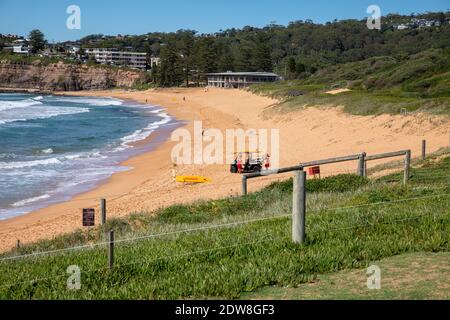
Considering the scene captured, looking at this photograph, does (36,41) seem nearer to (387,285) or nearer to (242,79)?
(242,79)

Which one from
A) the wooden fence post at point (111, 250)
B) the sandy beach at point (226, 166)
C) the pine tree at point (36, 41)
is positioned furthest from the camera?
the pine tree at point (36, 41)

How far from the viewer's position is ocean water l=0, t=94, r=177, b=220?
2248cm

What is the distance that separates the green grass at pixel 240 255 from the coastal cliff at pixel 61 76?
141095 mm

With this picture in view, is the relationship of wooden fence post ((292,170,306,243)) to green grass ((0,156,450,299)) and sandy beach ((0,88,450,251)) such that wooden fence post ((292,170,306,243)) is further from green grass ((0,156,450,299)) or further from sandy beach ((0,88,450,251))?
sandy beach ((0,88,450,251))

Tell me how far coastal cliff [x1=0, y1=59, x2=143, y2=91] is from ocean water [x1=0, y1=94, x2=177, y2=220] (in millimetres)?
89553

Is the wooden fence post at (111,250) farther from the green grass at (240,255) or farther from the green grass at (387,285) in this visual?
the green grass at (387,285)

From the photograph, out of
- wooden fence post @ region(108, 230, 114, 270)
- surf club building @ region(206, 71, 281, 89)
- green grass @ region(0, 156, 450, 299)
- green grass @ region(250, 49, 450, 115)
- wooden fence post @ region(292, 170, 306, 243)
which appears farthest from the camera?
surf club building @ region(206, 71, 281, 89)

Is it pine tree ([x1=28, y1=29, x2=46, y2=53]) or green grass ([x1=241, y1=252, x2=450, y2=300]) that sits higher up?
pine tree ([x1=28, y1=29, x2=46, y2=53])

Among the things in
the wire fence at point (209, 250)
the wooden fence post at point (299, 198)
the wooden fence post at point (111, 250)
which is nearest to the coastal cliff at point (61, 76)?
the wire fence at point (209, 250)

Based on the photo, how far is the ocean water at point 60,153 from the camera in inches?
885

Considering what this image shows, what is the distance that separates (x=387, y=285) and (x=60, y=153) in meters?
30.4

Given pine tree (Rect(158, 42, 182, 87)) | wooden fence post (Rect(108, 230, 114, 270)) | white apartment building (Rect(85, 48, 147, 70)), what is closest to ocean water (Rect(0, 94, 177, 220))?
wooden fence post (Rect(108, 230, 114, 270))
